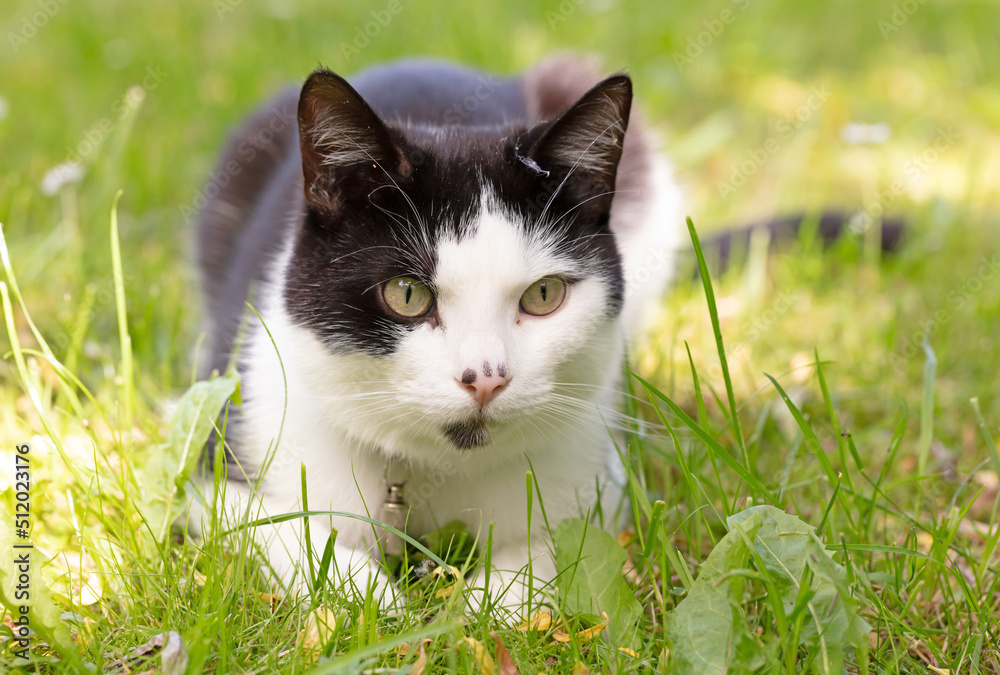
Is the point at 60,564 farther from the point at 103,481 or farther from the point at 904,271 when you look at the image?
the point at 904,271

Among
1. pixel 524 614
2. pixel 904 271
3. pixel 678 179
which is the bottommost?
pixel 524 614

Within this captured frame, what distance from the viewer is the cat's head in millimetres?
1487

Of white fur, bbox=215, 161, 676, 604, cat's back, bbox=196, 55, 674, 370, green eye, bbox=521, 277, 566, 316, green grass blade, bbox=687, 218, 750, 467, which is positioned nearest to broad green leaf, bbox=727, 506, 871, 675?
green grass blade, bbox=687, 218, 750, 467

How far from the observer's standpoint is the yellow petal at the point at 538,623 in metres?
1.49

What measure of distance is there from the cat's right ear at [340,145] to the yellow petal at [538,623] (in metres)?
0.88

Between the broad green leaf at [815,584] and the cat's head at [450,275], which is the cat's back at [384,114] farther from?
the broad green leaf at [815,584]

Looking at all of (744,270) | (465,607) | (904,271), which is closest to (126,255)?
(465,607)

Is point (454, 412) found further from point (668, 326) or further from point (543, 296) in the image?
point (668, 326)

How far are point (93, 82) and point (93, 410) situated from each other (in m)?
2.56

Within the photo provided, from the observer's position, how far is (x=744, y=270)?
3102 mm

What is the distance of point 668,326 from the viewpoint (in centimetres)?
287

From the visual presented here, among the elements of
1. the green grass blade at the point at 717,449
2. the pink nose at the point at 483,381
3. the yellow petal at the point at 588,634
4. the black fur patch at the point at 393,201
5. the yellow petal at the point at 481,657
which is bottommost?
the yellow petal at the point at 588,634

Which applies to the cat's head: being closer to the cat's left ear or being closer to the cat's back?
the cat's left ear

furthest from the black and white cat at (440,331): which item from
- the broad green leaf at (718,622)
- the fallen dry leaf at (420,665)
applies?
the broad green leaf at (718,622)
